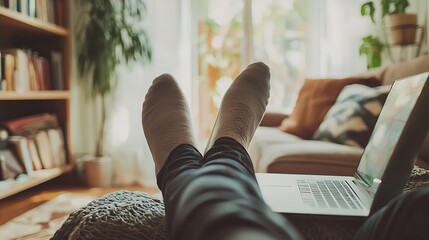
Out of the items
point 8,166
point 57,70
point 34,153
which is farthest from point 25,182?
point 57,70

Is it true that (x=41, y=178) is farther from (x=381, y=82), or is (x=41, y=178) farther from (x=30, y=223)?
(x=381, y=82)

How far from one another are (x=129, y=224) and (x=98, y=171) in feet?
5.59

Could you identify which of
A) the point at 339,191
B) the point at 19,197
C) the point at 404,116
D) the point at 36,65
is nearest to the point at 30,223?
the point at 19,197

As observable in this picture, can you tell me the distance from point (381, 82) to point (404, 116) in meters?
1.05

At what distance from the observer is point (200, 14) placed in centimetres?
262

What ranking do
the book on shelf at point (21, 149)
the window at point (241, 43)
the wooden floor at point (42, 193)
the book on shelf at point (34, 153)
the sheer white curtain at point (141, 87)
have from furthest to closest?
the window at point (241, 43) → the sheer white curtain at point (141, 87) → the book on shelf at point (34, 153) → the book on shelf at point (21, 149) → the wooden floor at point (42, 193)

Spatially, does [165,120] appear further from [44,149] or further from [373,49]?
[373,49]

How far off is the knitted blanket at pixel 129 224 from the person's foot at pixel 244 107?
20 centimetres

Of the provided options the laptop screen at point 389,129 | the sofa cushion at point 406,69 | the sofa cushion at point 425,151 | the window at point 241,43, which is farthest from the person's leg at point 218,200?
the window at point 241,43

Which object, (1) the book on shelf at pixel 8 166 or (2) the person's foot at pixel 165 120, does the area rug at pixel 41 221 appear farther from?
(2) the person's foot at pixel 165 120

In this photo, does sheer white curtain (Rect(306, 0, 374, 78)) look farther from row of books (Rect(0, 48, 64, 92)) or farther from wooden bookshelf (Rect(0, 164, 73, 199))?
wooden bookshelf (Rect(0, 164, 73, 199))

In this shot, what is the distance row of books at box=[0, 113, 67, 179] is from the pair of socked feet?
3.54ft

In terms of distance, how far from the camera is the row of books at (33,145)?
6.13ft

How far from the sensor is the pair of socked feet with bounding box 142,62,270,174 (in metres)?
0.81
